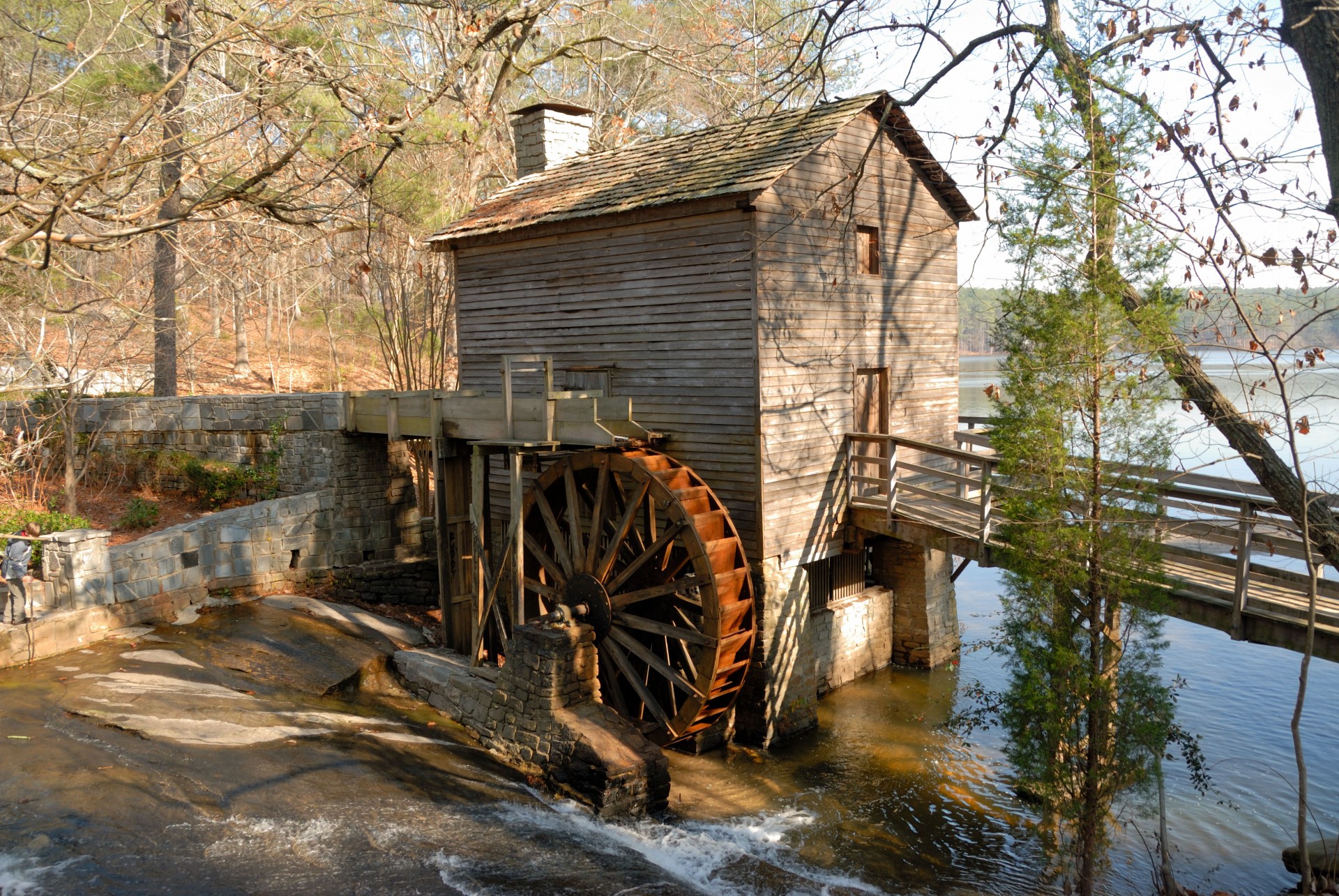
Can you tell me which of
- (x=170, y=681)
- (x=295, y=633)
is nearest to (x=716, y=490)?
(x=295, y=633)

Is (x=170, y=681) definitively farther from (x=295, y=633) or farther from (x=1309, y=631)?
(x=1309, y=631)

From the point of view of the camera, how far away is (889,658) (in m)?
13.2

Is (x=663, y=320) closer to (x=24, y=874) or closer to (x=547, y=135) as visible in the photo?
(x=547, y=135)

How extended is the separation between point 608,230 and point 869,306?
3434 millimetres

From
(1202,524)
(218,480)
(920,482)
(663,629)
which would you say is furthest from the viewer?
(218,480)

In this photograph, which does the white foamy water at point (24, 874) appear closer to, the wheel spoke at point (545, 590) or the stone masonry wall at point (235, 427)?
the wheel spoke at point (545, 590)

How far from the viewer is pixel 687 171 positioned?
11.2 metres

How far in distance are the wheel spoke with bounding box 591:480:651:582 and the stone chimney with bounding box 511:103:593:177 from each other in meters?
6.26

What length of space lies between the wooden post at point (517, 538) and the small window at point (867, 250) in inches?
193

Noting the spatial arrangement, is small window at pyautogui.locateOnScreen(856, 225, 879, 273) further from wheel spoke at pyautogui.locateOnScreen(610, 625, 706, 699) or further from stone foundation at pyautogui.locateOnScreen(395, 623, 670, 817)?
stone foundation at pyautogui.locateOnScreen(395, 623, 670, 817)

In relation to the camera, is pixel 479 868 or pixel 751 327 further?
pixel 751 327

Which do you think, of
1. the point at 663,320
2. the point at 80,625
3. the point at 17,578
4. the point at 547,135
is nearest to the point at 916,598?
the point at 663,320

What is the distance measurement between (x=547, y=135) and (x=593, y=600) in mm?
7410

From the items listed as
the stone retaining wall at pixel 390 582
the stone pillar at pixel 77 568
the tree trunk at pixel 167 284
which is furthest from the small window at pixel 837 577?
the tree trunk at pixel 167 284
